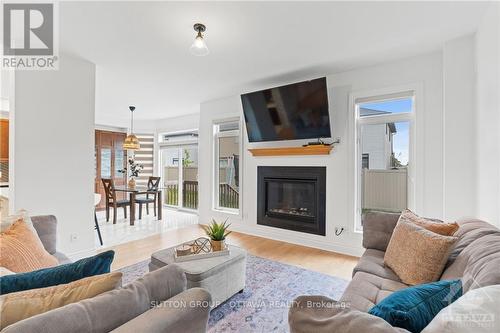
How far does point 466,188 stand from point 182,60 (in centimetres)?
345

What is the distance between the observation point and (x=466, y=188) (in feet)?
8.27

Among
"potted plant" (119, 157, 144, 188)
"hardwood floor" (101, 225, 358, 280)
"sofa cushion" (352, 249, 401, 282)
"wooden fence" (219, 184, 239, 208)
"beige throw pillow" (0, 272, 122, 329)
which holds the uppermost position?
"potted plant" (119, 157, 144, 188)

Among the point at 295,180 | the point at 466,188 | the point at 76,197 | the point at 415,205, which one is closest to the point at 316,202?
the point at 295,180

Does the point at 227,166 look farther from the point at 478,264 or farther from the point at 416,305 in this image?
the point at 416,305

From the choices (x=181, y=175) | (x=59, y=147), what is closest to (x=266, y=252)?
(x=59, y=147)

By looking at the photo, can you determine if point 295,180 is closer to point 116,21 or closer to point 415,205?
point 415,205

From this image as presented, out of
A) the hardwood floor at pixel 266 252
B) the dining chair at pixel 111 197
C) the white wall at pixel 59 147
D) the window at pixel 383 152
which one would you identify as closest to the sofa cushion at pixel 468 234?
the hardwood floor at pixel 266 252

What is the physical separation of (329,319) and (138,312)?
63cm

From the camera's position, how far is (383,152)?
3334 millimetres

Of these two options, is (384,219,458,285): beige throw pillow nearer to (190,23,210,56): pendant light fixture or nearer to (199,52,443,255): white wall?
(199,52,443,255): white wall

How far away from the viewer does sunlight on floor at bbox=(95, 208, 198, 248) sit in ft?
13.4

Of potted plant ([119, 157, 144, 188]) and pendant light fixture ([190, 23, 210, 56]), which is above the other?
pendant light fixture ([190, 23, 210, 56])

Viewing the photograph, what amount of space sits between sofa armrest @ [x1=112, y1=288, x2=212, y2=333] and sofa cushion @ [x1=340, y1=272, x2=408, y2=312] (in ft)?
2.80

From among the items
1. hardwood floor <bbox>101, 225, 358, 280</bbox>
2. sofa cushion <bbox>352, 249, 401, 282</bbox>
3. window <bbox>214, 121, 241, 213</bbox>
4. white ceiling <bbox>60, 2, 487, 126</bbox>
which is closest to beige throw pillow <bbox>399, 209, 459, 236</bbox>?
sofa cushion <bbox>352, 249, 401, 282</bbox>
